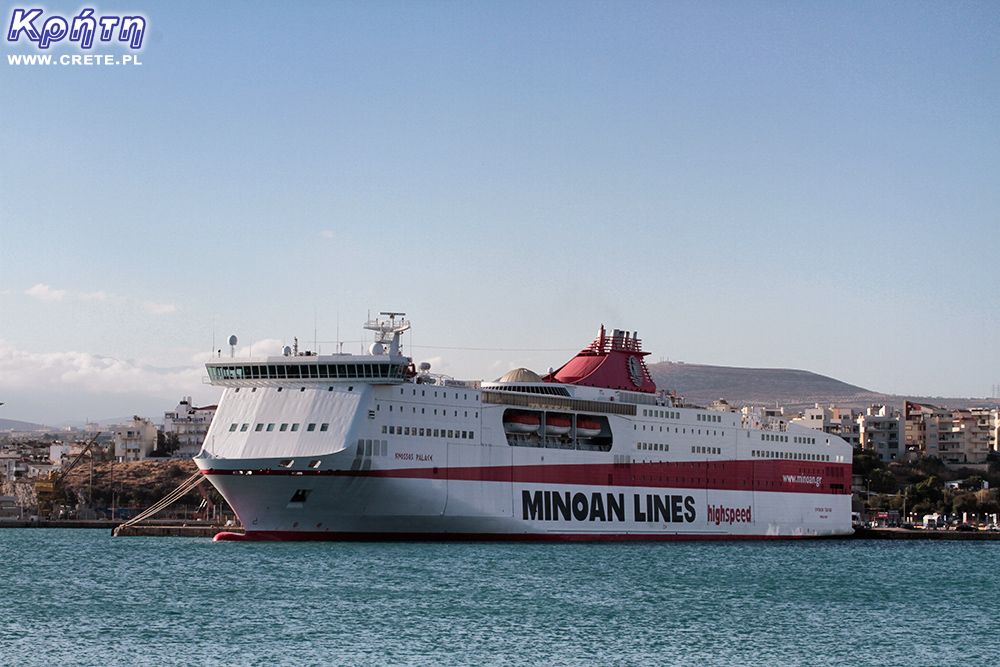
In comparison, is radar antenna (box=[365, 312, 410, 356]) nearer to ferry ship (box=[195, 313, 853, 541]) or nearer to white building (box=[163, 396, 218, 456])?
ferry ship (box=[195, 313, 853, 541])

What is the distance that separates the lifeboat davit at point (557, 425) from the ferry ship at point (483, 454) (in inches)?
2.0

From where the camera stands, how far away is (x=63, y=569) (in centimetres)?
3522

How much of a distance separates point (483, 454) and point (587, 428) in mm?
6486

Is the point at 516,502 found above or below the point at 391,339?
below

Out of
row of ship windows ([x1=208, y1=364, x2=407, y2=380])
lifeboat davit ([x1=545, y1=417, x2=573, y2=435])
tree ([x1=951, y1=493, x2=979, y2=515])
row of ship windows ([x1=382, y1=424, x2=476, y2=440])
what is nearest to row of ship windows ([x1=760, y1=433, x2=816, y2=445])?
lifeboat davit ([x1=545, y1=417, x2=573, y2=435])

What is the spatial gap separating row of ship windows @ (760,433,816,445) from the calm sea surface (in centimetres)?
1250

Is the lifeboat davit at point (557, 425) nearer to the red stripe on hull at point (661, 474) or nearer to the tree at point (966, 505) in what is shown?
the red stripe on hull at point (661, 474)

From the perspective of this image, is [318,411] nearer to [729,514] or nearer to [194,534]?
[194,534]

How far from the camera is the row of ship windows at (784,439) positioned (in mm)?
54116

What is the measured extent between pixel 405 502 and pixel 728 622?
15.3 metres

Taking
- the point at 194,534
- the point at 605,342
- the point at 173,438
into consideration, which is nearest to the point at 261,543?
the point at 194,534

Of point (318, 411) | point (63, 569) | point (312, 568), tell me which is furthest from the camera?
point (318, 411)

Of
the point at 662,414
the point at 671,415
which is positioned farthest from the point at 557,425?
the point at 671,415

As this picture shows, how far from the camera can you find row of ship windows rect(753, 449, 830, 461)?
53.7 metres
